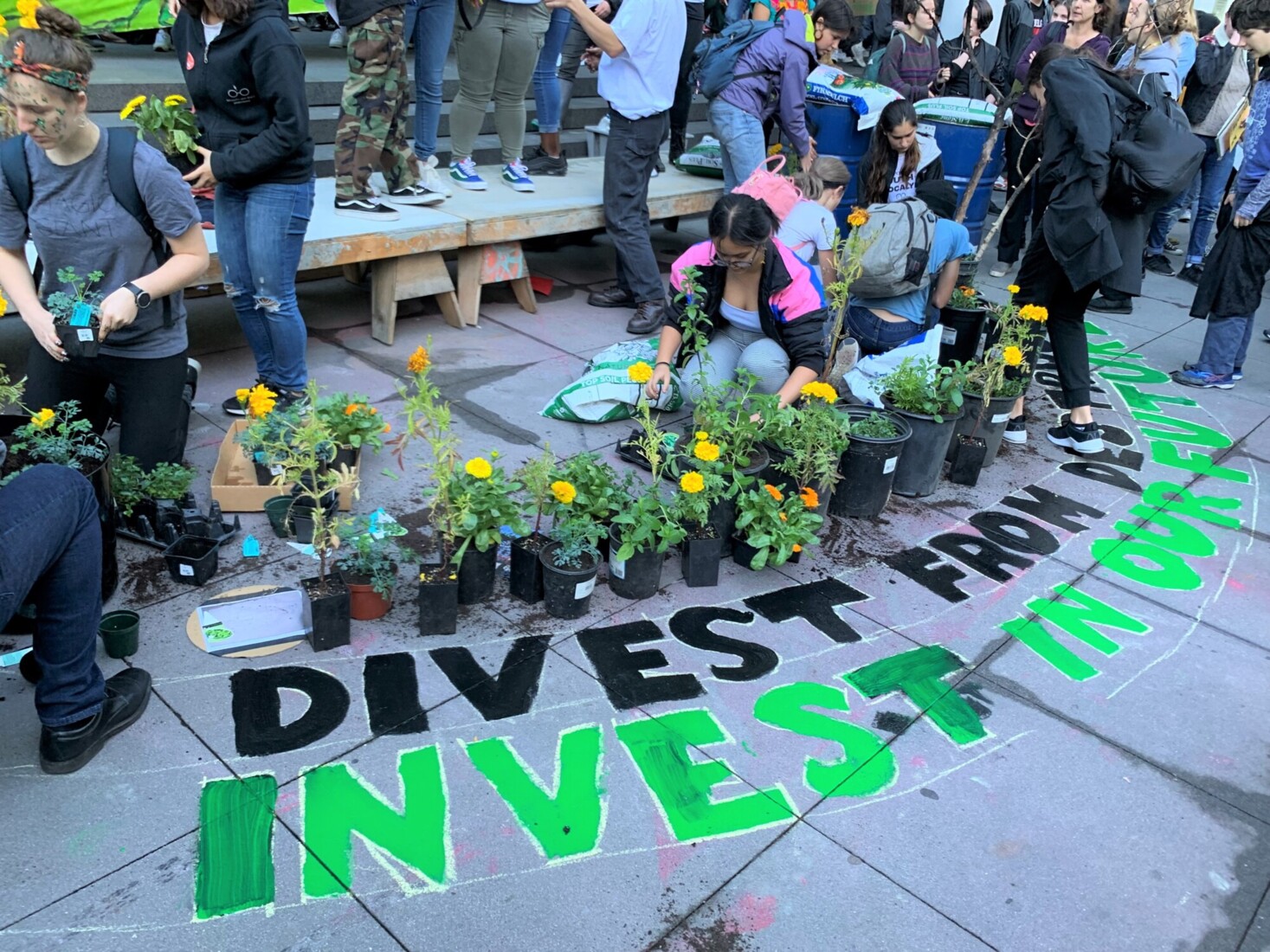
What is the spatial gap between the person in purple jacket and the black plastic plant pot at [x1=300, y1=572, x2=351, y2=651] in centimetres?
397

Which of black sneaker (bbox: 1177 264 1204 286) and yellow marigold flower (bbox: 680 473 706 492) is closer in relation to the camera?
yellow marigold flower (bbox: 680 473 706 492)

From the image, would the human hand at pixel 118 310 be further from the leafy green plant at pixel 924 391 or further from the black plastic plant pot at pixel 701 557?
the leafy green plant at pixel 924 391

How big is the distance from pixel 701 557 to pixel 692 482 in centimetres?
31

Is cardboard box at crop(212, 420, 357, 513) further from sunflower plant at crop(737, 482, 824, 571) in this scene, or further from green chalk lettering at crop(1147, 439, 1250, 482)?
green chalk lettering at crop(1147, 439, 1250, 482)

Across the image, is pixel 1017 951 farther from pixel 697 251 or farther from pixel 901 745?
pixel 697 251

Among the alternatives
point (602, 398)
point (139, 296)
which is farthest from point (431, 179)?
point (139, 296)

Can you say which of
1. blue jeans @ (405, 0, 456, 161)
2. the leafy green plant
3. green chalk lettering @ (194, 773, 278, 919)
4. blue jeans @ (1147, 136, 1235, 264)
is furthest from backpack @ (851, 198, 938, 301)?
blue jeans @ (1147, 136, 1235, 264)

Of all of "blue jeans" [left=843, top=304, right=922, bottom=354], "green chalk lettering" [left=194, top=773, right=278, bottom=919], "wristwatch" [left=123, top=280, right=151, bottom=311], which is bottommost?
"green chalk lettering" [left=194, top=773, right=278, bottom=919]

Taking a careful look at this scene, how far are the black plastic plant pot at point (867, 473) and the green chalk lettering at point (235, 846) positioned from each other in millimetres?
2472

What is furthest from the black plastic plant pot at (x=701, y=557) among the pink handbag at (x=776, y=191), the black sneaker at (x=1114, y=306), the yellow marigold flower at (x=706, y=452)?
the black sneaker at (x=1114, y=306)

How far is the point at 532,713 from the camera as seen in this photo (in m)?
→ 2.82

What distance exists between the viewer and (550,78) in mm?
6758

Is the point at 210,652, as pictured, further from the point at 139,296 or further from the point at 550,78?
the point at 550,78

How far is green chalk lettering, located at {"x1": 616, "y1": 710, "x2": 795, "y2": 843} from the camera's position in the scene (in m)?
2.52
